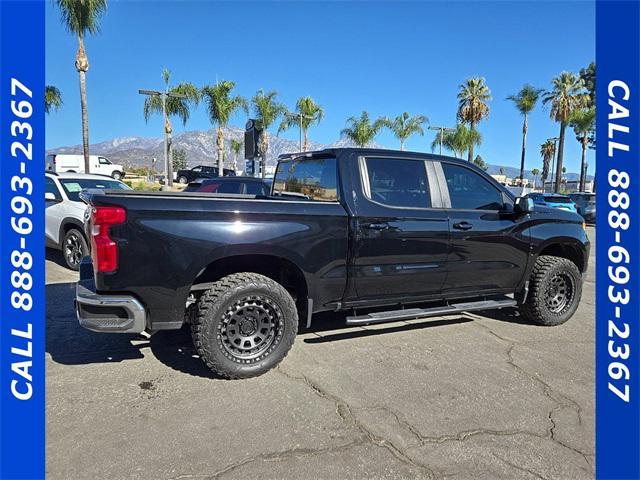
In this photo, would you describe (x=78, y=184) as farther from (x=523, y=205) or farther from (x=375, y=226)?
(x=523, y=205)

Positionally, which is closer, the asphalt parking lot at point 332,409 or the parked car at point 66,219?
the asphalt parking lot at point 332,409

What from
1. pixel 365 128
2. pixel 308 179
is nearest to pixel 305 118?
pixel 365 128

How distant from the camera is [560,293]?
5.26 m

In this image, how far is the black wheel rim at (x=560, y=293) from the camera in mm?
5148

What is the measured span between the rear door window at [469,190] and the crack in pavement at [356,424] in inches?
90.6

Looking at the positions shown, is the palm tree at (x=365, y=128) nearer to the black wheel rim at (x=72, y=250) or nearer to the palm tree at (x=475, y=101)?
the palm tree at (x=475, y=101)

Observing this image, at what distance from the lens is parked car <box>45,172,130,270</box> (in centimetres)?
720

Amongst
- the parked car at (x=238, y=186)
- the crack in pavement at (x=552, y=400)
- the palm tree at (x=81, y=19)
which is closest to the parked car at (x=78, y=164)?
the palm tree at (x=81, y=19)

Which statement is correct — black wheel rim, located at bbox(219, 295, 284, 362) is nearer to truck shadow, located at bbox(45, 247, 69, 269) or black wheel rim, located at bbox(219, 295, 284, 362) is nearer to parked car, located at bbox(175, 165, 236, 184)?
truck shadow, located at bbox(45, 247, 69, 269)

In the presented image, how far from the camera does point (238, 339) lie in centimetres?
356

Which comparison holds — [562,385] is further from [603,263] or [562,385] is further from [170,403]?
[170,403]

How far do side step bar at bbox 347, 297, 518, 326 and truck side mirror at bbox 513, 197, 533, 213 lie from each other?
102 cm

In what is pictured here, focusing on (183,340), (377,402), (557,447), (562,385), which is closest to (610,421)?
(557,447)

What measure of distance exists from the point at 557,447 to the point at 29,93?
355cm
